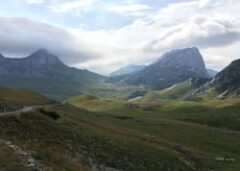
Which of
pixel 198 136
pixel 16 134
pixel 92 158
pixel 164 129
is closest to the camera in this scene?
pixel 16 134

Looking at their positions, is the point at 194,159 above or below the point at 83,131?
below

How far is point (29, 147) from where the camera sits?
39.0 m

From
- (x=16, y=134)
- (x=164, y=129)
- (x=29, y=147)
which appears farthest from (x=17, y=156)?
(x=164, y=129)

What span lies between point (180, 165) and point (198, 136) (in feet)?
128

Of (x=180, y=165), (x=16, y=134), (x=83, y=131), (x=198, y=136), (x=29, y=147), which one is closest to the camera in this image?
(x=29, y=147)

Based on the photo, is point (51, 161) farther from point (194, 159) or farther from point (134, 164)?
point (194, 159)

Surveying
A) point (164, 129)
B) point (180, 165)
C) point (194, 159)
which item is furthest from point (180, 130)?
point (180, 165)

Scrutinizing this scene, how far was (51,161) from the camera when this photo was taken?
115ft

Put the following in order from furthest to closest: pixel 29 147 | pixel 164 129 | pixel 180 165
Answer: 1. pixel 164 129
2. pixel 180 165
3. pixel 29 147

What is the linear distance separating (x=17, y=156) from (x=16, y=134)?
13.8m

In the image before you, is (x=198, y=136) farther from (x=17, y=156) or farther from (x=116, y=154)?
(x=17, y=156)

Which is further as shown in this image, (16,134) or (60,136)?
(60,136)

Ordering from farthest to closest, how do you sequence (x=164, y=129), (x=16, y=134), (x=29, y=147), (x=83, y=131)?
(x=164, y=129) < (x=83, y=131) < (x=16, y=134) < (x=29, y=147)

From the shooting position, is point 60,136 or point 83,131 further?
point 83,131
